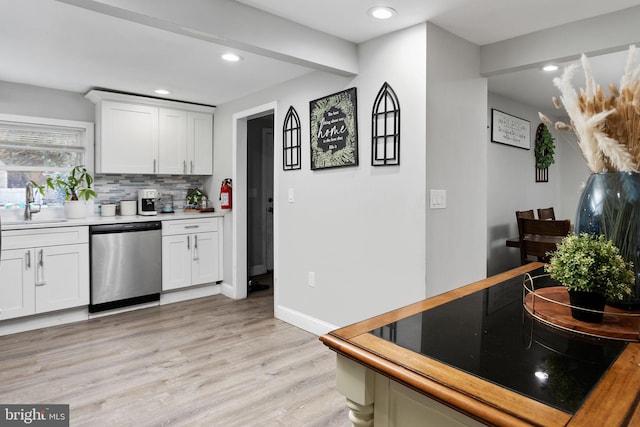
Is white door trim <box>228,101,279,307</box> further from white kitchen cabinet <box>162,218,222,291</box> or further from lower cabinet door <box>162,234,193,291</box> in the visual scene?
lower cabinet door <box>162,234,193,291</box>

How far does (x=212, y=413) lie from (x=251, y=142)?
3851 mm

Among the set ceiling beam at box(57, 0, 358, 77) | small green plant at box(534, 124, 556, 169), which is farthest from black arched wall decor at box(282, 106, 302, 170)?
small green plant at box(534, 124, 556, 169)

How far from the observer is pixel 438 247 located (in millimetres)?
2574

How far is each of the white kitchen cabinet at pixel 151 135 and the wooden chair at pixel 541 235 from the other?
3569 mm

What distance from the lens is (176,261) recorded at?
4.26 metres

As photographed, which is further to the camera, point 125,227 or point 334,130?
point 125,227

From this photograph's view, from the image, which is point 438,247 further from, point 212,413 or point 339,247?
point 212,413

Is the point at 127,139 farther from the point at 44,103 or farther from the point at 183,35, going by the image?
the point at 183,35

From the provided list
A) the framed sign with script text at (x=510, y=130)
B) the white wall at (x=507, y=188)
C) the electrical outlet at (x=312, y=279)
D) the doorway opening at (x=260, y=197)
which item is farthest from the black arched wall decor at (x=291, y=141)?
the framed sign with script text at (x=510, y=130)

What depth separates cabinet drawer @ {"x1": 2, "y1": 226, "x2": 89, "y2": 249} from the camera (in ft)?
10.7

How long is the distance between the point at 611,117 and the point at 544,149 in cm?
481

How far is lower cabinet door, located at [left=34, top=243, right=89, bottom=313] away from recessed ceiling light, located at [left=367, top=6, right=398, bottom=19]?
322 centimetres

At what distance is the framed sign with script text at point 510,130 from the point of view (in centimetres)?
429

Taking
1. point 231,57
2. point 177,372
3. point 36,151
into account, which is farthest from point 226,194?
point 177,372
